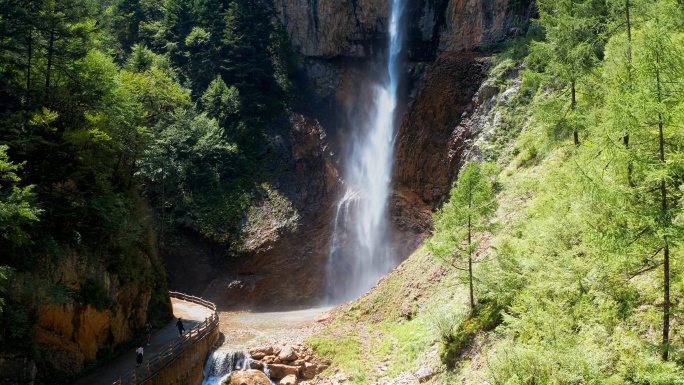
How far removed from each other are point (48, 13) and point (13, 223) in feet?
35.9

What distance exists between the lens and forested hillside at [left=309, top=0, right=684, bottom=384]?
813 cm

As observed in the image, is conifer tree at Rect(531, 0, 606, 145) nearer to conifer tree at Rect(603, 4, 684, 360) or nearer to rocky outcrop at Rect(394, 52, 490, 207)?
conifer tree at Rect(603, 4, 684, 360)

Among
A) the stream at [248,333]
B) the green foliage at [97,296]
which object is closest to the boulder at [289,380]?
the stream at [248,333]

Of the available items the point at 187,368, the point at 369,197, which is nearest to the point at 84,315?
the point at 187,368

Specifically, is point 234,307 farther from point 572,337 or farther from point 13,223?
point 572,337

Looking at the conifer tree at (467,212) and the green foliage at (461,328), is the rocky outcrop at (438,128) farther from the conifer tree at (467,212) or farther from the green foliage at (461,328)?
the green foliage at (461,328)

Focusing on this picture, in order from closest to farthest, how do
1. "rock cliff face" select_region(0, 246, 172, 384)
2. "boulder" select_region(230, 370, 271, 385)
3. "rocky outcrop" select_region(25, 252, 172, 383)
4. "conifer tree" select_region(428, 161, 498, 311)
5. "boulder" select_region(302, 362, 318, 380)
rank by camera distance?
"rock cliff face" select_region(0, 246, 172, 384) → "rocky outcrop" select_region(25, 252, 172, 383) → "conifer tree" select_region(428, 161, 498, 311) → "boulder" select_region(230, 370, 271, 385) → "boulder" select_region(302, 362, 318, 380)

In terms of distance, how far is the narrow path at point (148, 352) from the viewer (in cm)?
1619

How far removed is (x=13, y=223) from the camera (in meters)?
12.2

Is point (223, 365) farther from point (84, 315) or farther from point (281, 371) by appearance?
point (84, 315)

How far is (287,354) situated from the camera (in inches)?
808

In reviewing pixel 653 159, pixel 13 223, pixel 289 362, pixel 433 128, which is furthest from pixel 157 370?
pixel 433 128

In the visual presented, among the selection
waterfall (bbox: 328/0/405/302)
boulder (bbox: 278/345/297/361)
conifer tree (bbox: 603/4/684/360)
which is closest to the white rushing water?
boulder (bbox: 278/345/297/361)

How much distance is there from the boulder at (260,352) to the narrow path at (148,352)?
4225mm
